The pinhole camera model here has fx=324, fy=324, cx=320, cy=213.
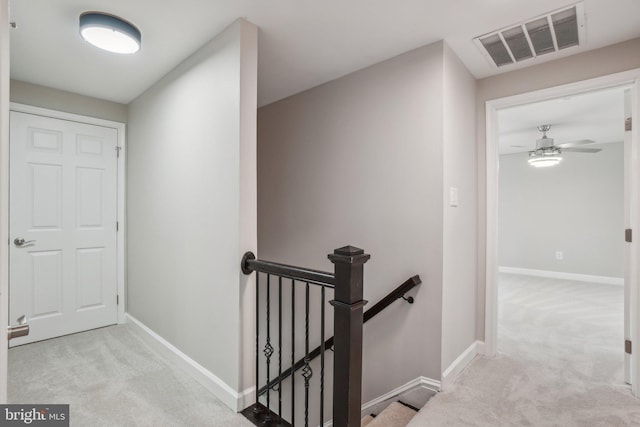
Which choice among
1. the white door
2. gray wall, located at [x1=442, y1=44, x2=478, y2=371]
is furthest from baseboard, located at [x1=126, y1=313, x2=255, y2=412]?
gray wall, located at [x1=442, y1=44, x2=478, y2=371]

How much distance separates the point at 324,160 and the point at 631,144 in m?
2.17

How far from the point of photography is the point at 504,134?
4852 millimetres

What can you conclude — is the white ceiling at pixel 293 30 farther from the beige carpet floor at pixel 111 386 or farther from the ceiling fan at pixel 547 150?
the ceiling fan at pixel 547 150

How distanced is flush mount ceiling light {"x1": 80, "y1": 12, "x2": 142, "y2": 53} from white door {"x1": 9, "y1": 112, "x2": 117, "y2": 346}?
1524mm

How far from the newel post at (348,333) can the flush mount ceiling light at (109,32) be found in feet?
6.02

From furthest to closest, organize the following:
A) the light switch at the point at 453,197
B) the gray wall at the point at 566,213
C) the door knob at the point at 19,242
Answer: the gray wall at the point at 566,213 < the door knob at the point at 19,242 < the light switch at the point at 453,197

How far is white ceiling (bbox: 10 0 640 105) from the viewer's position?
1.81 meters

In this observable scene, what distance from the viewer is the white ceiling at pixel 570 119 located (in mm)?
3389

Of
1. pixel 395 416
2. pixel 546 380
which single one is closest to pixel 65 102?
pixel 395 416

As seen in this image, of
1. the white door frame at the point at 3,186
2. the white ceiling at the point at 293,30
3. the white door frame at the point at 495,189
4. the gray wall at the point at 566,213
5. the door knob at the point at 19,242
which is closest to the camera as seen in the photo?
the white door frame at the point at 3,186

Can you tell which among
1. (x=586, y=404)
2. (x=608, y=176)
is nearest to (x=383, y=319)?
(x=586, y=404)

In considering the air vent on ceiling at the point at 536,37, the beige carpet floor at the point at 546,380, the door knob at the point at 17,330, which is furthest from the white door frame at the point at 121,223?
the air vent on ceiling at the point at 536,37

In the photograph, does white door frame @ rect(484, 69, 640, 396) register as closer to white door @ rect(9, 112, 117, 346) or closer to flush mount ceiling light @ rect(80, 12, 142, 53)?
flush mount ceiling light @ rect(80, 12, 142, 53)

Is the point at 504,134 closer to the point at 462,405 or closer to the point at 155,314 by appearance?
the point at 462,405
